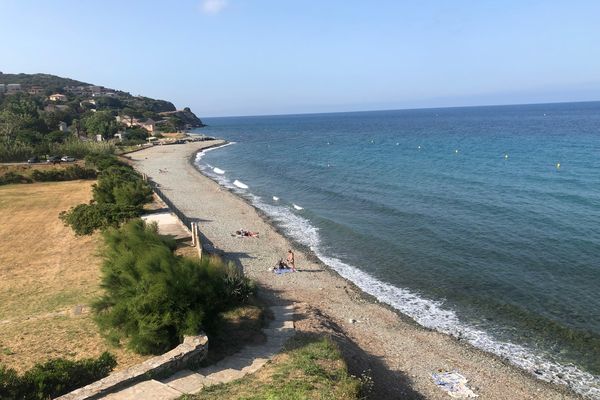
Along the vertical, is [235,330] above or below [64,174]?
below

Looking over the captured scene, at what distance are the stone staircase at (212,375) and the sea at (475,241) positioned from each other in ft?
25.3

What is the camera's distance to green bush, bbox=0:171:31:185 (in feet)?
152

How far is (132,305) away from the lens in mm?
12594

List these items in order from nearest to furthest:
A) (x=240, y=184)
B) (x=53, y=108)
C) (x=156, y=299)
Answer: (x=156, y=299), (x=240, y=184), (x=53, y=108)

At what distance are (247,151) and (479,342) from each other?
263 feet

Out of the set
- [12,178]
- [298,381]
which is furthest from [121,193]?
[12,178]

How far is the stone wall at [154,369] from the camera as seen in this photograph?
9.97 m

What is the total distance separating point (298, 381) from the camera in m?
10.6

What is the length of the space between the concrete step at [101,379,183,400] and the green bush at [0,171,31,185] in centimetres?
4473

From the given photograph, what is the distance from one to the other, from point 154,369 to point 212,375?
1423 mm

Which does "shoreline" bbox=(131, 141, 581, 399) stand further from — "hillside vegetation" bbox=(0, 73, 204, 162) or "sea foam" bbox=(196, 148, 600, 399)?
"hillside vegetation" bbox=(0, 73, 204, 162)

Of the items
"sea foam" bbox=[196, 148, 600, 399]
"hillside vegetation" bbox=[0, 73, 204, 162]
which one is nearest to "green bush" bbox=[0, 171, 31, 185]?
"hillside vegetation" bbox=[0, 73, 204, 162]

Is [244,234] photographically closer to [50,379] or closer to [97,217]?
[97,217]

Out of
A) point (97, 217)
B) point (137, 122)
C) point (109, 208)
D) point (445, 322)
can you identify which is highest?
point (137, 122)
